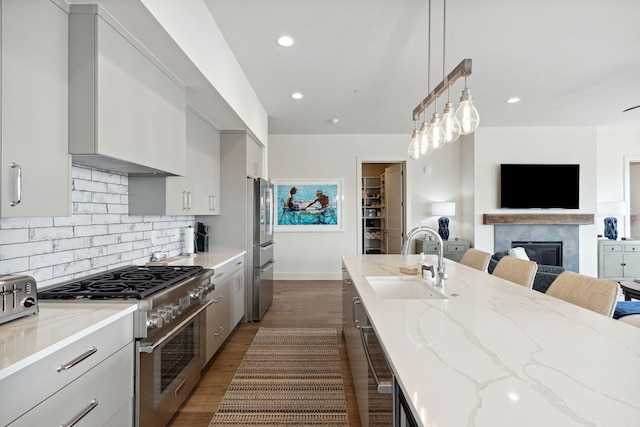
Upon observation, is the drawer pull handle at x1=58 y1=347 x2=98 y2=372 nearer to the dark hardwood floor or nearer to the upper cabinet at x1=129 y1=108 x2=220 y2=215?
the dark hardwood floor

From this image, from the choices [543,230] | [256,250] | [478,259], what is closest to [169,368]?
[256,250]

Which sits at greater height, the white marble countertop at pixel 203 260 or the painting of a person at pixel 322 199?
the painting of a person at pixel 322 199

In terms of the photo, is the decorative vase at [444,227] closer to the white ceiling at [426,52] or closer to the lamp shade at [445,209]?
the lamp shade at [445,209]

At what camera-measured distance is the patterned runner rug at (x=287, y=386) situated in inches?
78.1

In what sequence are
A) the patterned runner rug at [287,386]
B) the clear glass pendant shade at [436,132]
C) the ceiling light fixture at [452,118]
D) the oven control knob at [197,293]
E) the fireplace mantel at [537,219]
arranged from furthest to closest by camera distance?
1. the fireplace mantel at [537,219]
2. the clear glass pendant shade at [436,132]
3. the oven control knob at [197,293]
4. the patterned runner rug at [287,386]
5. the ceiling light fixture at [452,118]

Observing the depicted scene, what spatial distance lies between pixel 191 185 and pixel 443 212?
4290mm

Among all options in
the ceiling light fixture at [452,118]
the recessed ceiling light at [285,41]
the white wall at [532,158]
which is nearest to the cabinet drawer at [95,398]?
the ceiling light fixture at [452,118]

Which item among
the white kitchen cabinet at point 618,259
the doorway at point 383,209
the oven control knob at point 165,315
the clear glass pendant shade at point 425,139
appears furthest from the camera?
the doorway at point 383,209

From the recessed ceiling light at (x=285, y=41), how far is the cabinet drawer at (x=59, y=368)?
2315mm

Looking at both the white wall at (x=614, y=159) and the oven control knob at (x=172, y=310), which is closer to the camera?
the oven control knob at (x=172, y=310)

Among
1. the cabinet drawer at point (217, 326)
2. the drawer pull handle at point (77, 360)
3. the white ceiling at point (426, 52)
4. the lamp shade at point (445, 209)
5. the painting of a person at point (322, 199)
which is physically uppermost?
the white ceiling at point (426, 52)

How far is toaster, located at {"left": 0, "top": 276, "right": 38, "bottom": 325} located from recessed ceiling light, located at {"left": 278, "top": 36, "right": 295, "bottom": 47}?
2.33m

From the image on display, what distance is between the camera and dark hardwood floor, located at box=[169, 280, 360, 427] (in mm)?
2077

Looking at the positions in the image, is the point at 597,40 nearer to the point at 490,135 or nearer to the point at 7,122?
the point at 490,135
